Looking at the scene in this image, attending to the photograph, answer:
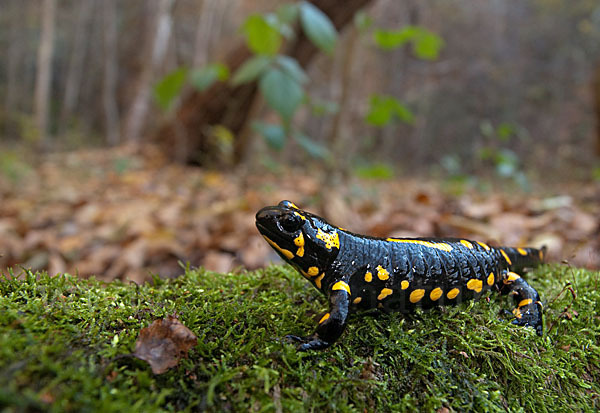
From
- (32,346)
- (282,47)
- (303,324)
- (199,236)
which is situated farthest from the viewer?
(282,47)

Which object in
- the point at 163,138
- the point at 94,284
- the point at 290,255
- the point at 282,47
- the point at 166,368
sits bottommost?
the point at 163,138

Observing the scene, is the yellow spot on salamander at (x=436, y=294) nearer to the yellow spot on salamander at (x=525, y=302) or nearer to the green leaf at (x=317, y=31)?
the yellow spot on salamander at (x=525, y=302)

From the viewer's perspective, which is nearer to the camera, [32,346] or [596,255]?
[32,346]

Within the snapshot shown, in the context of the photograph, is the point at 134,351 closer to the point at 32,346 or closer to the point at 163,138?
the point at 32,346

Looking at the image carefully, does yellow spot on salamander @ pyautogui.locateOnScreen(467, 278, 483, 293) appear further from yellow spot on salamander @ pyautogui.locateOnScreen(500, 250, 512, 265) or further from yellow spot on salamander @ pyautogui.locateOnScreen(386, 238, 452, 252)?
yellow spot on salamander @ pyautogui.locateOnScreen(500, 250, 512, 265)

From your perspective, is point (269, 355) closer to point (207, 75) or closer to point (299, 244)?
point (299, 244)

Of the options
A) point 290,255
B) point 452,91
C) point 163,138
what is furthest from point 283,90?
point 452,91
